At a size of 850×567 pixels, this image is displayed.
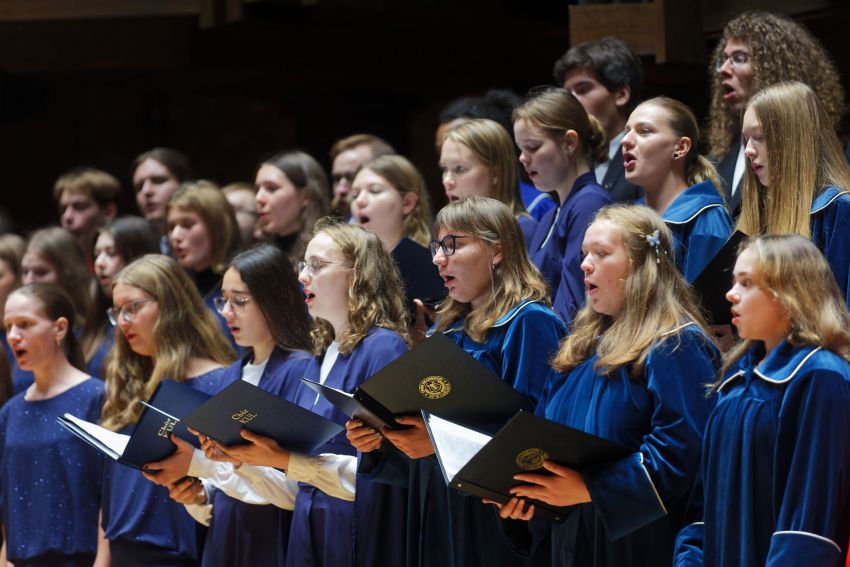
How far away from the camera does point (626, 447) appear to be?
270 centimetres

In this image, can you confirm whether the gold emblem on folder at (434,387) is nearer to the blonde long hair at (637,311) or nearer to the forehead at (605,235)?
the blonde long hair at (637,311)

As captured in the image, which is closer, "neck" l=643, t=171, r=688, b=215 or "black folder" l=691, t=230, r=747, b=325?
"black folder" l=691, t=230, r=747, b=325

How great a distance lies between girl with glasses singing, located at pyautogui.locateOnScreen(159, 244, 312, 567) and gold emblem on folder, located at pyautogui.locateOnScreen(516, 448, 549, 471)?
1149 mm

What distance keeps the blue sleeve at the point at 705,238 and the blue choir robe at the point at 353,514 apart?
0.81 meters

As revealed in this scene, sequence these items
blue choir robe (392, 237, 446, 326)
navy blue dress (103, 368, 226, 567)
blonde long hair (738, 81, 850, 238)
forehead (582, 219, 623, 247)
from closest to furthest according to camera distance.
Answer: forehead (582, 219, 623, 247) → blonde long hair (738, 81, 850, 238) → blue choir robe (392, 237, 446, 326) → navy blue dress (103, 368, 226, 567)

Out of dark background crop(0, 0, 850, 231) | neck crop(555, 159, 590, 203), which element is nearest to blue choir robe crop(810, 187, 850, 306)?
neck crop(555, 159, 590, 203)

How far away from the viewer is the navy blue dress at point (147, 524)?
4031mm

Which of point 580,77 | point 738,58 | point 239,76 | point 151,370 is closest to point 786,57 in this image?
point 738,58

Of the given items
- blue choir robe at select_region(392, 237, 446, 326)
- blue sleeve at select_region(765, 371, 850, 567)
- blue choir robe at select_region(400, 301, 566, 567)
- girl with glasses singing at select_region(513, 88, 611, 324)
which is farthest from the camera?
blue choir robe at select_region(392, 237, 446, 326)

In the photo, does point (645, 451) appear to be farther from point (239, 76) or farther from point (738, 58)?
point (239, 76)

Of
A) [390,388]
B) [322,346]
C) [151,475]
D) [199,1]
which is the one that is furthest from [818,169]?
[199,1]

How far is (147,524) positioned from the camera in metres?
4.06

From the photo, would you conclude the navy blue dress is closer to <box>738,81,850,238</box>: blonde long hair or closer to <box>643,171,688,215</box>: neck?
<box>643,171,688,215</box>: neck

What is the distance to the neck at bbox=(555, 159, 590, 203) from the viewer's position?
3818mm
